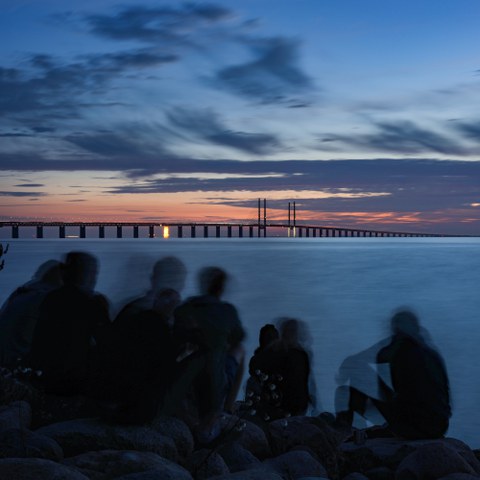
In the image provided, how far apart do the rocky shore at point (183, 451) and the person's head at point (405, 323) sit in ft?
2.78

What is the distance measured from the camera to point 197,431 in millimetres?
5992

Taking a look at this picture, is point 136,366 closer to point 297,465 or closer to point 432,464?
point 297,465

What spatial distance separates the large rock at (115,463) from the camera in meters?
4.67

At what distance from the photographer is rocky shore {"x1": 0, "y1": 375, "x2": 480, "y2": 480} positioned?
4.66m

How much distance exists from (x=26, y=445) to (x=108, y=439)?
61 centimetres

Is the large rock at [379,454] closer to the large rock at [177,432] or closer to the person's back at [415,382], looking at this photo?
the person's back at [415,382]

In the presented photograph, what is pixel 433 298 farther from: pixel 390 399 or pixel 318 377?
pixel 390 399

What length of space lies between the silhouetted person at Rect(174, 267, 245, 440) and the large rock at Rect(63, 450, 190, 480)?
2.89ft

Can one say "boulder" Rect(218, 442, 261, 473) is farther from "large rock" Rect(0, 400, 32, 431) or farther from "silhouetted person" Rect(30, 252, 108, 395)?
"large rock" Rect(0, 400, 32, 431)

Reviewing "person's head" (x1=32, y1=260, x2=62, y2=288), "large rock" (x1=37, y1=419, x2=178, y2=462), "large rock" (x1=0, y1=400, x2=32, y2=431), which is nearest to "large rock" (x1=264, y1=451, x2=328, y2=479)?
"large rock" (x1=37, y1=419, x2=178, y2=462)

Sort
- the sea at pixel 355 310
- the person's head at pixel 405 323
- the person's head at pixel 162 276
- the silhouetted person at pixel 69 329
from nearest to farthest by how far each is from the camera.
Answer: the silhouetted person at pixel 69 329, the person's head at pixel 162 276, the person's head at pixel 405 323, the sea at pixel 355 310

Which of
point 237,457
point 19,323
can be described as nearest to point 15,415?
point 19,323

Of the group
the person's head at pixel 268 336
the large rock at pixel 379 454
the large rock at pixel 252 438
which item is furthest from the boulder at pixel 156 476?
the person's head at pixel 268 336

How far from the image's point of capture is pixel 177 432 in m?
5.65
